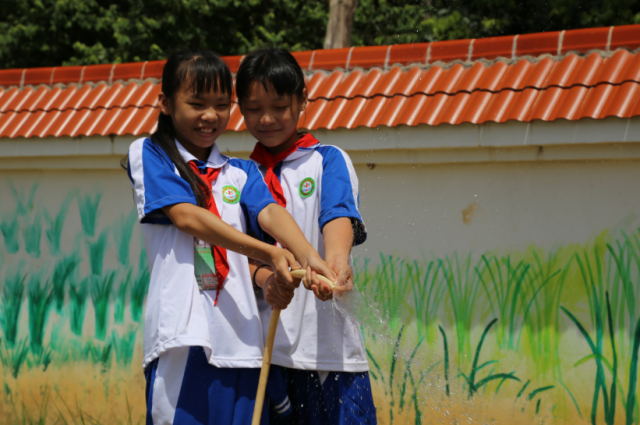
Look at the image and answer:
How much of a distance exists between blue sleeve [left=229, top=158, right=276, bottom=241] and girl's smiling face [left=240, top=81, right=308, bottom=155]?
0.44ft

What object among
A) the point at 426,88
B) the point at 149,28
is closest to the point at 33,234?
the point at 426,88

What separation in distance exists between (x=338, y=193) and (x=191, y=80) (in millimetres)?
581

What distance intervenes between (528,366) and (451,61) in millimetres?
1895

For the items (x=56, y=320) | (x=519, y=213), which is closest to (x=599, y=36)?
(x=519, y=213)

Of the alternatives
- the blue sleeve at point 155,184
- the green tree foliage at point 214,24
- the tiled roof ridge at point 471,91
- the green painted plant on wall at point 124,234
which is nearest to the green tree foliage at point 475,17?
the green tree foliage at point 214,24

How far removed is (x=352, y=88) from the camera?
4.25 metres

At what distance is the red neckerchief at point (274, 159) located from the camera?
2.18 m

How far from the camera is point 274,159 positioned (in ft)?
7.41

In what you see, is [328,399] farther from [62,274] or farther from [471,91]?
[62,274]

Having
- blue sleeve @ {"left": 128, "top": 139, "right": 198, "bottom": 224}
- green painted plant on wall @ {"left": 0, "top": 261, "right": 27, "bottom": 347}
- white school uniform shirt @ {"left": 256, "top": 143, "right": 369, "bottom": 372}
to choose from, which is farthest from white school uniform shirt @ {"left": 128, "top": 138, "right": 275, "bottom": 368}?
green painted plant on wall @ {"left": 0, "top": 261, "right": 27, "bottom": 347}

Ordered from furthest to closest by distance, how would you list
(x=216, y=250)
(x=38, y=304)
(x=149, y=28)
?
(x=149, y=28), (x=38, y=304), (x=216, y=250)

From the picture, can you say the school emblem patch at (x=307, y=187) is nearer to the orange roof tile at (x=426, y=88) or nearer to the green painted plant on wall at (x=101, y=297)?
the orange roof tile at (x=426, y=88)

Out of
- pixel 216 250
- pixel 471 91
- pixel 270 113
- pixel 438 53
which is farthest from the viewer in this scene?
pixel 438 53

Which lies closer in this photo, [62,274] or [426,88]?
[426,88]
